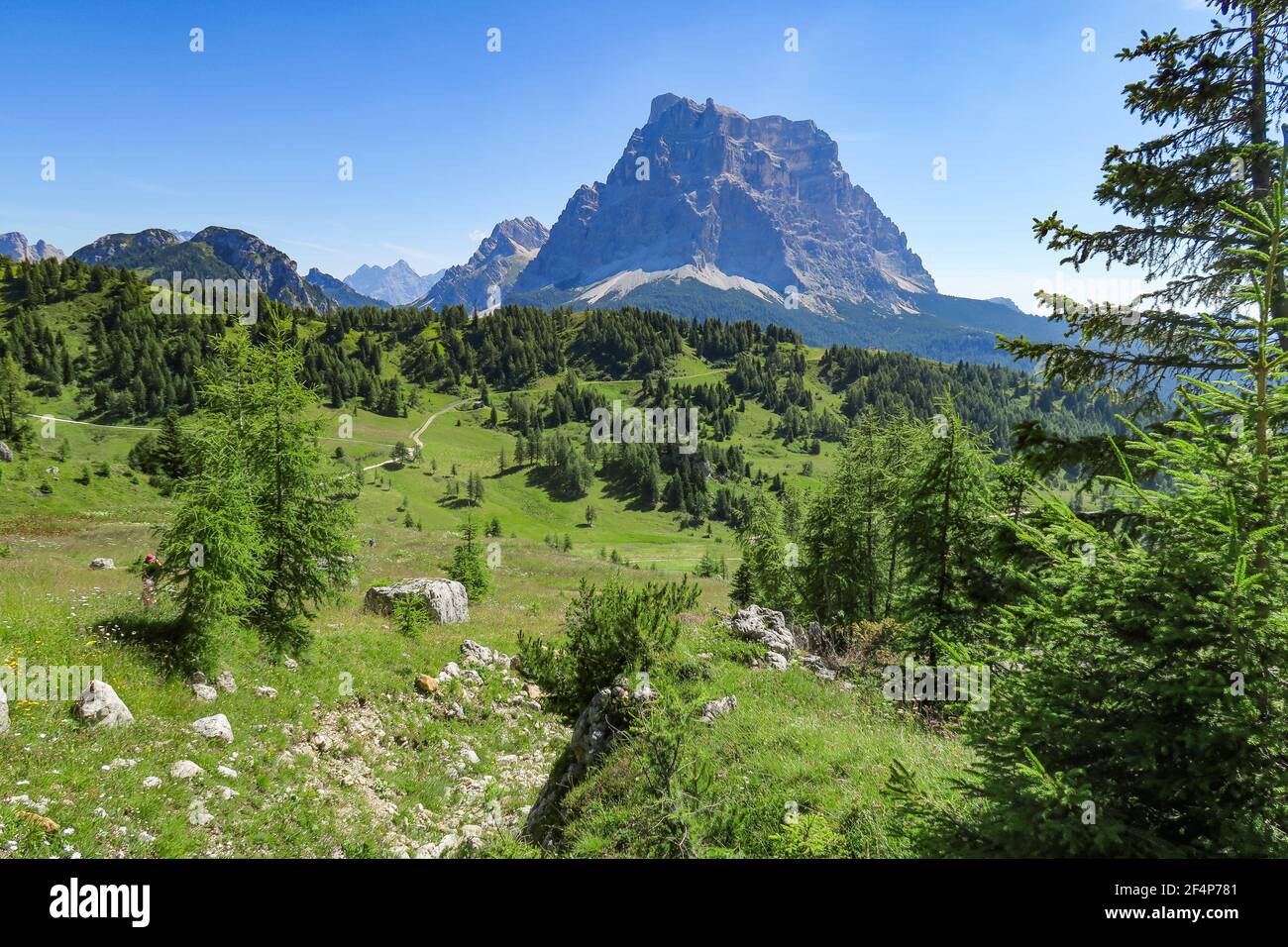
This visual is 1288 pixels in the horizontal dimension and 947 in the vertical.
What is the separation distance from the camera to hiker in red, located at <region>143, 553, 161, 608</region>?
12961mm

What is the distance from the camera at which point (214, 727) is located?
465 inches

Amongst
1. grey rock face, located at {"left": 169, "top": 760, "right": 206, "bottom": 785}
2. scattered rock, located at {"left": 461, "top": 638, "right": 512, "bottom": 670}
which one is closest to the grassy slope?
grey rock face, located at {"left": 169, "top": 760, "right": 206, "bottom": 785}

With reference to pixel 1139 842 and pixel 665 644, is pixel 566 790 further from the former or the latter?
pixel 1139 842

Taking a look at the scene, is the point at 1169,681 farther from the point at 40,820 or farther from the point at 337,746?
the point at 337,746

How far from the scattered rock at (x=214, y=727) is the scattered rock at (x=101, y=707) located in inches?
44.4

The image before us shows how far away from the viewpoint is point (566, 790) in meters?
11.2

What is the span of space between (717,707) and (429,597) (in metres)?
16.8

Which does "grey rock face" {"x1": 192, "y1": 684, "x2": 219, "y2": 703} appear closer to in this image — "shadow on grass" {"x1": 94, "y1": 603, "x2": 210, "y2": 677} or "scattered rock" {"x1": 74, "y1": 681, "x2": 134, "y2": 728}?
"shadow on grass" {"x1": 94, "y1": 603, "x2": 210, "y2": 677}

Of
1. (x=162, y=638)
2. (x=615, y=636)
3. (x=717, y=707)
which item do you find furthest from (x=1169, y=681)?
(x=162, y=638)

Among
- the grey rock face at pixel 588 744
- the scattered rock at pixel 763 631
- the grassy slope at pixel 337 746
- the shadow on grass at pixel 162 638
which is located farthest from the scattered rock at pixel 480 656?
the grey rock face at pixel 588 744

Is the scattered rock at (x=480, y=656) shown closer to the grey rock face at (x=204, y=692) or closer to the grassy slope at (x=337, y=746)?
the grassy slope at (x=337, y=746)

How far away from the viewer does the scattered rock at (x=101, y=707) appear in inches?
408

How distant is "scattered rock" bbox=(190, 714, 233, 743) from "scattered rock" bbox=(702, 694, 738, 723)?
961 centimetres

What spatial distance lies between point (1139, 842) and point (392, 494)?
460ft
